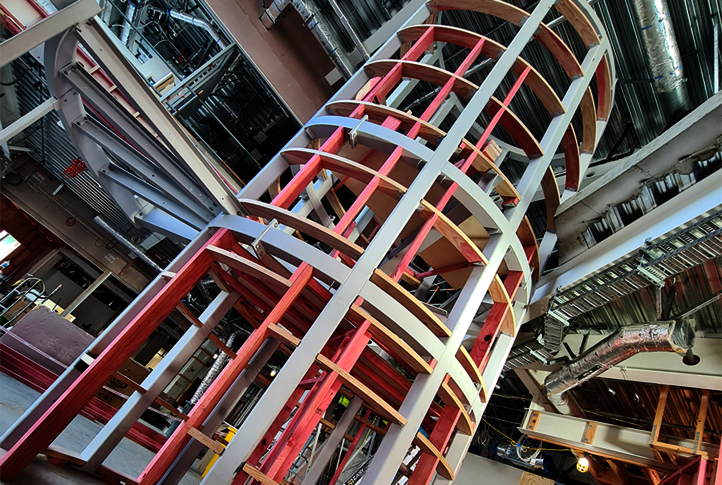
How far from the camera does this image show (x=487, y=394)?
20.0ft

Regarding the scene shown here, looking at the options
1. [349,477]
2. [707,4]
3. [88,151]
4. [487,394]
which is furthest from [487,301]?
[88,151]

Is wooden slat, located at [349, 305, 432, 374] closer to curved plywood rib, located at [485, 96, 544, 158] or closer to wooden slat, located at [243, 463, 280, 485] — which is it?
wooden slat, located at [243, 463, 280, 485]

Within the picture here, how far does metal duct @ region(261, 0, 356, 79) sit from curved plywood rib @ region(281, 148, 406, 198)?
5.96 m

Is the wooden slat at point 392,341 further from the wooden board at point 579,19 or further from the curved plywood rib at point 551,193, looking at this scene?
the wooden board at point 579,19

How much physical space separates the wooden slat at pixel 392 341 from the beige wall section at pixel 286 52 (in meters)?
8.65

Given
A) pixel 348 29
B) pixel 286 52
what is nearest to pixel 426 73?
pixel 348 29

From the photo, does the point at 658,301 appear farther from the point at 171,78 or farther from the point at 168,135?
the point at 171,78

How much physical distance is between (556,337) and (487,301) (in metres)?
1.56

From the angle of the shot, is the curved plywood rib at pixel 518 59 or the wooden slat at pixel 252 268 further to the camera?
the curved plywood rib at pixel 518 59

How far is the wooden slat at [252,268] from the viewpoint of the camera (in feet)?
15.7

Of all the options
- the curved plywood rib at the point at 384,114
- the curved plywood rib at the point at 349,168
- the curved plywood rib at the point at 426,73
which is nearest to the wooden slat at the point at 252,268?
the curved plywood rib at the point at 349,168

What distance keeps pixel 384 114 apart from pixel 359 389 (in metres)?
4.39

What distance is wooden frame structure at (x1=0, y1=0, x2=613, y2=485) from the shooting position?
4.27 meters

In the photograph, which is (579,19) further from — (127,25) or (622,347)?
(127,25)
